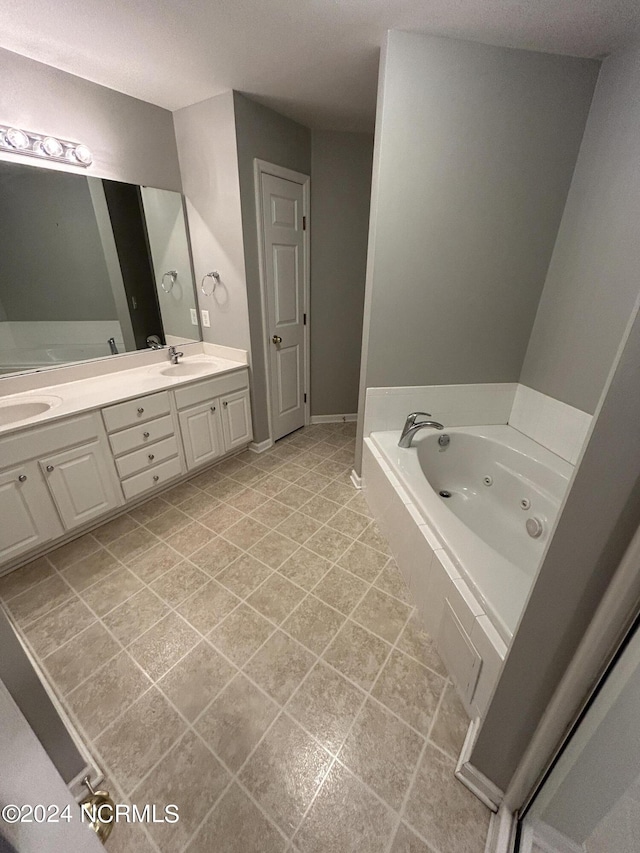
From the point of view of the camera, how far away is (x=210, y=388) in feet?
7.70

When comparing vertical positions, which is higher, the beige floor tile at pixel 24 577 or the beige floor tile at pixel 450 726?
the beige floor tile at pixel 450 726

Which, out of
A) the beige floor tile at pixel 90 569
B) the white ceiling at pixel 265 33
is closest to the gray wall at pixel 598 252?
the white ceiling at pixel 265 33

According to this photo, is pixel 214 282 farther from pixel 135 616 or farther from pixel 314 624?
pixel 314 624

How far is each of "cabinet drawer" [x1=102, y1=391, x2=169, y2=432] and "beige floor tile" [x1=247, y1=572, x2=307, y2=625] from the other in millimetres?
1209

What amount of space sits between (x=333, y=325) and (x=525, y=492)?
2.10 m

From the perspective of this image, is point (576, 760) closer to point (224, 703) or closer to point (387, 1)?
point (224, 703)

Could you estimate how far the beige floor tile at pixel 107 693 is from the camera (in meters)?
1.14

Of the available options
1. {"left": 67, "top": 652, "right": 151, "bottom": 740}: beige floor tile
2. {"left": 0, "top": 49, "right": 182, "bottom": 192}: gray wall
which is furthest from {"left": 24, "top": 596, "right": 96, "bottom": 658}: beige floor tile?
{"left": 0, "top": 49, "right": 182, "bottom": 192}: gray wall

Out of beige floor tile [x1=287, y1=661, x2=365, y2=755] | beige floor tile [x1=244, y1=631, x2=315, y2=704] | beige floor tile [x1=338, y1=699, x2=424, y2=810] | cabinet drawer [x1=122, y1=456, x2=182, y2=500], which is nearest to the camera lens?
beige floor tile [x1=338, y1=699, x2=424, y2=810]

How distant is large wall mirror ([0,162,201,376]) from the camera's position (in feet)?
5.88

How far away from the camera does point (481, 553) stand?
1.27m

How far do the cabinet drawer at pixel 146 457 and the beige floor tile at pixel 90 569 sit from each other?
461 mm

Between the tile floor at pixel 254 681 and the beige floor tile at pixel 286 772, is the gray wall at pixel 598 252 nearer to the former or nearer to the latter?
the tile floor at pixel 254 681

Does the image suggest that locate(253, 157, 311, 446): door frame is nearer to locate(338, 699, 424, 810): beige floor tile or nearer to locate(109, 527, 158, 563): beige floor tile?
locate(109, 527, 158, 563): beige floor tile
